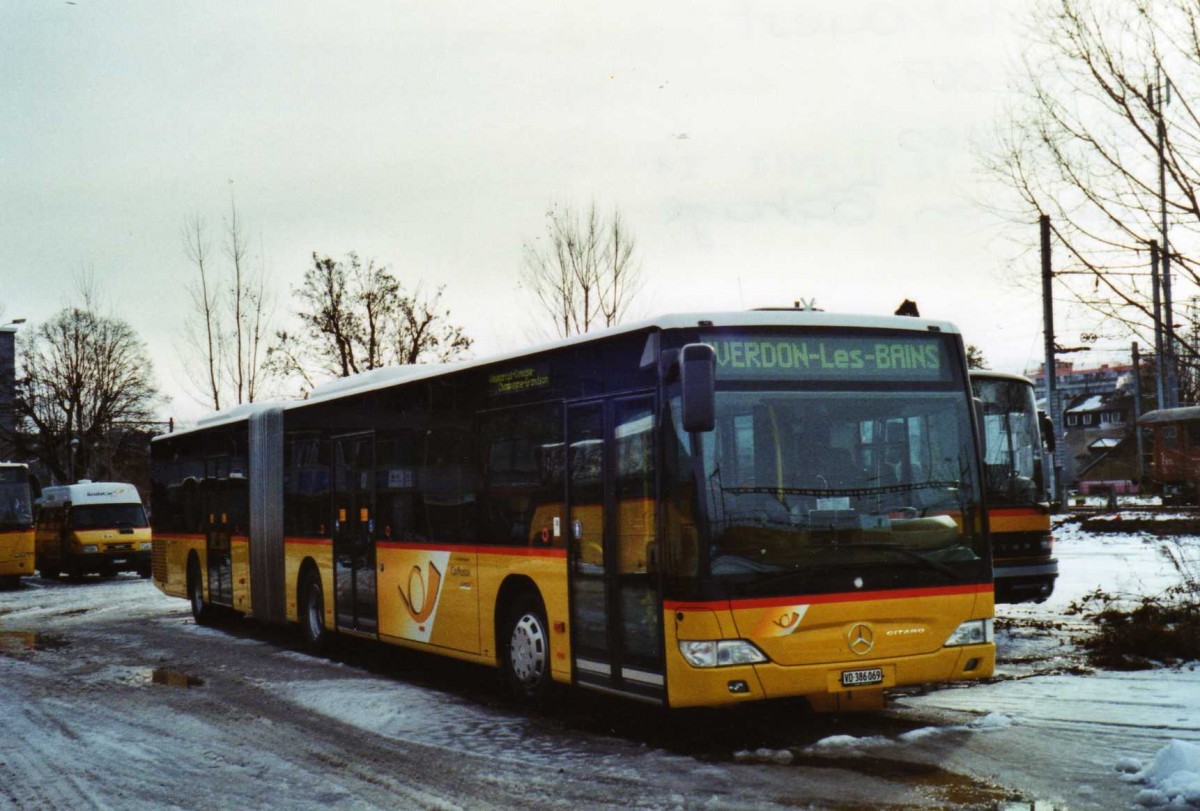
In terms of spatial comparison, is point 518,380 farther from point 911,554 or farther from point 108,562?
point 108,562

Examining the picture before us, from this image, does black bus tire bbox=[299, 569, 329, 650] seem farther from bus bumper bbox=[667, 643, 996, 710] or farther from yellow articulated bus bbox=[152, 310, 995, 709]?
bus bumper bbox=[667, 643, 996, 710]

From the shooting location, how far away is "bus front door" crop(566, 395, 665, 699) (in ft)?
28.3

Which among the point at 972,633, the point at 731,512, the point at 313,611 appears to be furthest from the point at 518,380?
the point at 313,611

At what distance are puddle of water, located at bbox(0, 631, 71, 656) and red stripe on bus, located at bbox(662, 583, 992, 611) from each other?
1081cm

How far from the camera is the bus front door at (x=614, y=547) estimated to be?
28.3 feet

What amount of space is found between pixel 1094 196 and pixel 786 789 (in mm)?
7848

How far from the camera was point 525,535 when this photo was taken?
10.3 metres

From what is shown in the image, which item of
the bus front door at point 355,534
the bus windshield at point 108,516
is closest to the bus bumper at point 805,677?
the bus front door at point 355,534

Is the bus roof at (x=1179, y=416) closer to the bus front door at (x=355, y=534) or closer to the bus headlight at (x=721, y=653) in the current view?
the bus front door at (x=355, y=534)

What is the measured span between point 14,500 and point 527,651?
75.8 ft

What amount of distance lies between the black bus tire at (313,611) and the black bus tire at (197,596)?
14.4 feet

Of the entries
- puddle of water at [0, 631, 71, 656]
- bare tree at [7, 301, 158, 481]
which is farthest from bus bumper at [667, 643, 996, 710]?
bare tree at [7, 301, 158, 481]

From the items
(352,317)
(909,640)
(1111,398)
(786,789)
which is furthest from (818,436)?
(1111,398)

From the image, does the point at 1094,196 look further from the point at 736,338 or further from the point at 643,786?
the point at 643,786
